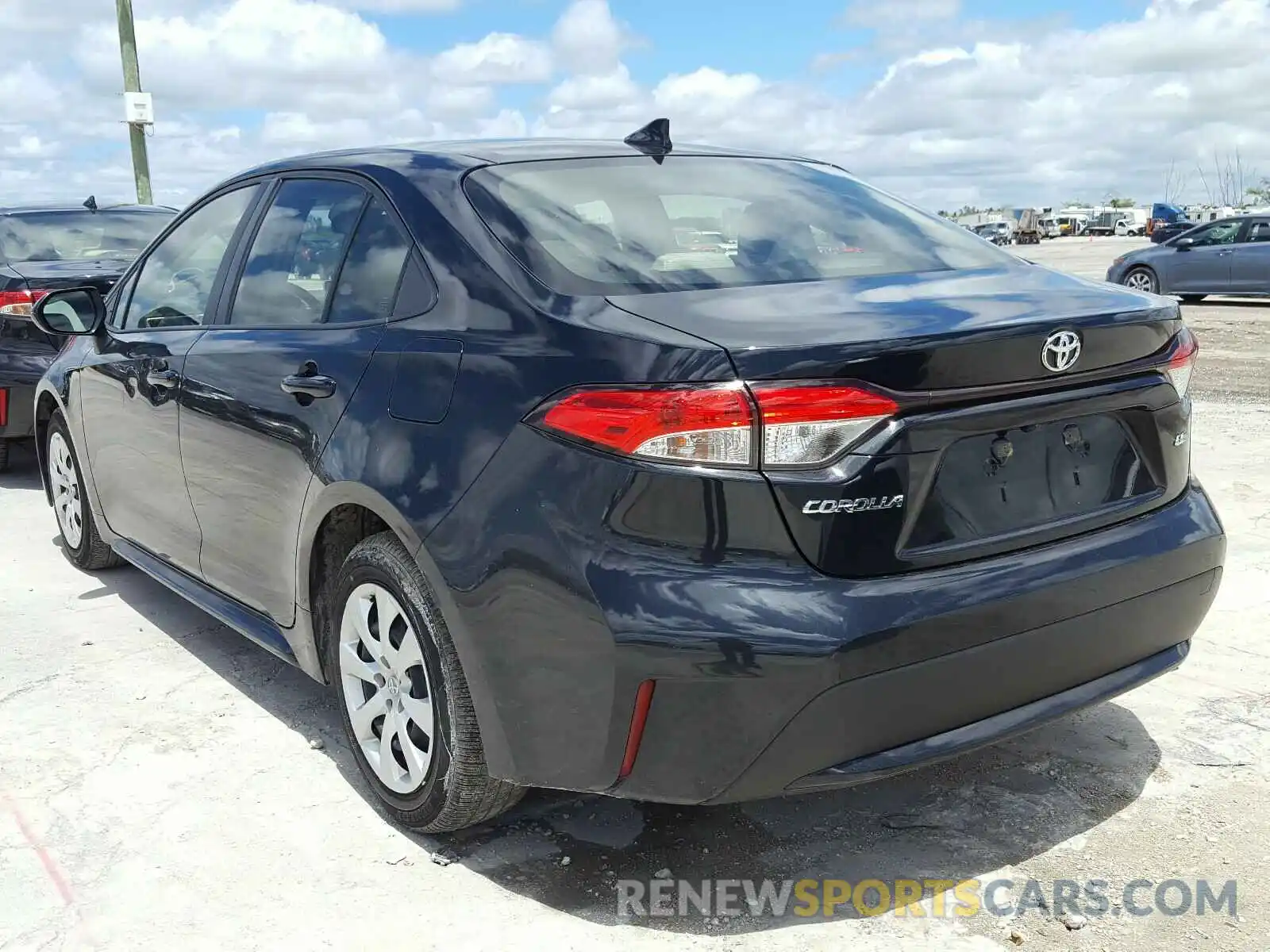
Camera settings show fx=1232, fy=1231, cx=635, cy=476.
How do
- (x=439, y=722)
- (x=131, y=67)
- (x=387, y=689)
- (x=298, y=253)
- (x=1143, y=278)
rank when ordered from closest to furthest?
(x=439, y=722), (x=387, y=689), (x=298, y=253), (x=131, y=67), (x=1143, y=278)

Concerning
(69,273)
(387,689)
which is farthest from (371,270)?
(69,273)

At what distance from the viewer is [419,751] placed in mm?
2895

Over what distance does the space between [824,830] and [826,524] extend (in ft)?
3.44

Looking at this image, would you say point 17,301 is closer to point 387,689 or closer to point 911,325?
point 387,689

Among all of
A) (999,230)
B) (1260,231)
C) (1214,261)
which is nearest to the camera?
(1260,231)

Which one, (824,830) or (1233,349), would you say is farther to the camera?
(1233,349)

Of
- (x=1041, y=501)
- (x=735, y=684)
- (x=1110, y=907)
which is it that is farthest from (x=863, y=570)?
(x=1110, y=907)

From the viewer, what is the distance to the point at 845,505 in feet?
7.52

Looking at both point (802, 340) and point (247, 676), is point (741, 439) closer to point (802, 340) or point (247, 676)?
point (802, 340)

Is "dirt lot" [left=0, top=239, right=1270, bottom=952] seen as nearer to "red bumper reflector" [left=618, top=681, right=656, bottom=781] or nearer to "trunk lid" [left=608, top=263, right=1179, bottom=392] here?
"red bumper reflector" [left=618, top=681, right=656, bottom=781]

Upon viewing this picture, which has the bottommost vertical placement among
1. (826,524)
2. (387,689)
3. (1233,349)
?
(1233,349)

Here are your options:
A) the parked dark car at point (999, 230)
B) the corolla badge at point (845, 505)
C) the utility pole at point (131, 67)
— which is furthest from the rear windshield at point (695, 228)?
the parked dark car at point (999, 230)

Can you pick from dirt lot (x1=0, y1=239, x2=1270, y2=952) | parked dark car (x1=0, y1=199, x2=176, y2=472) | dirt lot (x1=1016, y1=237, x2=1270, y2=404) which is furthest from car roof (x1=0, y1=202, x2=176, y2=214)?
dirt lot (x1=1016, y1=237, x2=1270, y2=404)

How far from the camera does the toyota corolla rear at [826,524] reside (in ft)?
7.48
